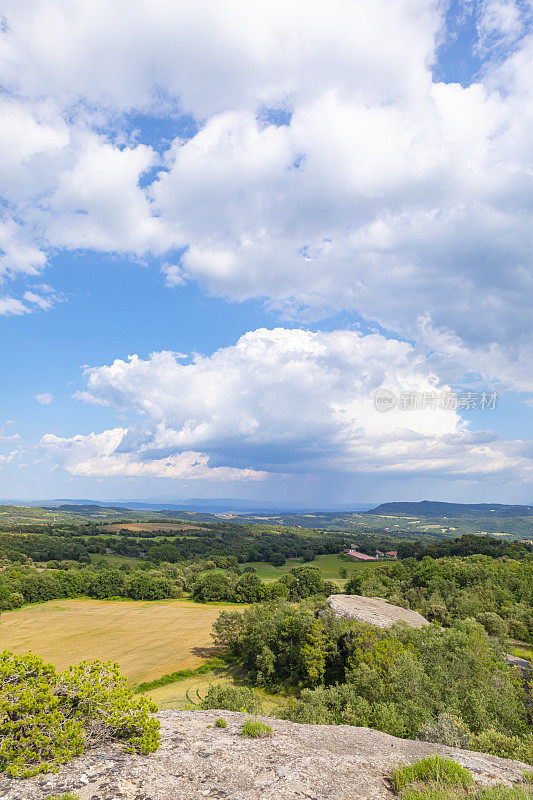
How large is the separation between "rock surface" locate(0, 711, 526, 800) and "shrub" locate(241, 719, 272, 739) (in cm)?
30

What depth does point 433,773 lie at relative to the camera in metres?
11.8

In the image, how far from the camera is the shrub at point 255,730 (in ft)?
49.5

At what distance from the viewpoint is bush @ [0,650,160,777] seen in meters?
10.8

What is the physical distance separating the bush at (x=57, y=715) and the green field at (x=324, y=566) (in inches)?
4952

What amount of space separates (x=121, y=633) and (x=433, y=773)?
256 ft

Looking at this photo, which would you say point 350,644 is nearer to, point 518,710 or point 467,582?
point 518,710

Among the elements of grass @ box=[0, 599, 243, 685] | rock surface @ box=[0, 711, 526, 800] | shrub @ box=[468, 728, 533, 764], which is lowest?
grass @ box=[0, 599, 243, 685]

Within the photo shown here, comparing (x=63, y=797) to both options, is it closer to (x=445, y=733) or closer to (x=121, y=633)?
(x=445, y=733)

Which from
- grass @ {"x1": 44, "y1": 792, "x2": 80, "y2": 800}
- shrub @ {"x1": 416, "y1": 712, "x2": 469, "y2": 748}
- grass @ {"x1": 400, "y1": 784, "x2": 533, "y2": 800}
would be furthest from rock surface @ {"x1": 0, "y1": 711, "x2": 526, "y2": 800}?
shrub @ {"x1": 416, "y1": 712, "x2": 469, "y2": 748}

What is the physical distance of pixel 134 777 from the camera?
36.1ft

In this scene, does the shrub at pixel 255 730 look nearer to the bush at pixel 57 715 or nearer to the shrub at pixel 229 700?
the bush at pixel 57 715

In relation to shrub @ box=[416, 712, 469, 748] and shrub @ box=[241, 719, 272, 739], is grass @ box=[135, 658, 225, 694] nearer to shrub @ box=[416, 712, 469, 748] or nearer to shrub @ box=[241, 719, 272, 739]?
shrub @ box=[241, 719, 272, 739]

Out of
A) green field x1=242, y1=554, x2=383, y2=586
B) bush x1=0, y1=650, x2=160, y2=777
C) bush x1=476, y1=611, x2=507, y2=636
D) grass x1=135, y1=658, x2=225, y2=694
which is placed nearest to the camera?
bush x1=0, y1=650, x2=160, y2=777

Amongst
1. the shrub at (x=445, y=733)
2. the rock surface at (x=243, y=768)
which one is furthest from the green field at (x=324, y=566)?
the rock surface at (x=243, y=768)
